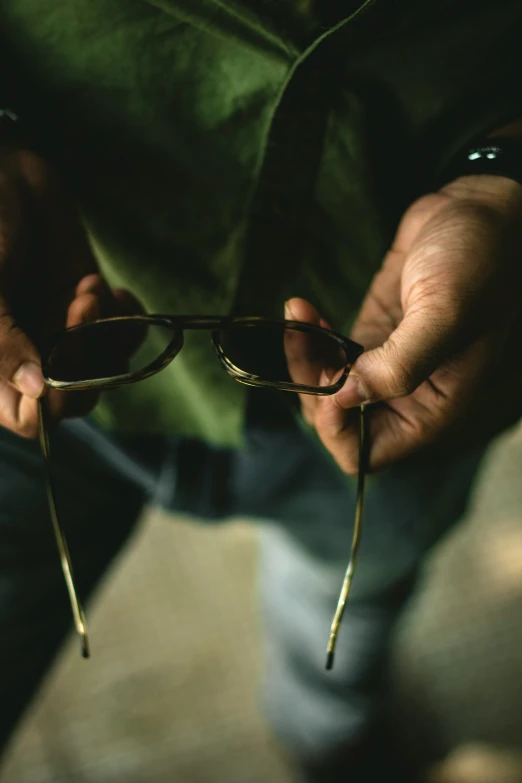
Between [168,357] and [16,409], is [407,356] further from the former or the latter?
[16,409]

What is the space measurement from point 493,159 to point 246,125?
0.24m

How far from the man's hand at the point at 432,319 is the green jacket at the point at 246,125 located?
7 centimetres

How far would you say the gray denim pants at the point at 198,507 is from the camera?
772 mm

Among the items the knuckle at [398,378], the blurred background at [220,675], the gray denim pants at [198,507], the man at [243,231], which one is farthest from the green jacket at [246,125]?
the blurred background at [220,675]

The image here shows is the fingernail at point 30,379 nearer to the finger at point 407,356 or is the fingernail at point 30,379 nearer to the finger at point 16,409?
the finger at point 16,409

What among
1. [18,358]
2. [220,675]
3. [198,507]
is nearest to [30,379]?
[18,358]

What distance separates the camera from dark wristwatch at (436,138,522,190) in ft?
1.99

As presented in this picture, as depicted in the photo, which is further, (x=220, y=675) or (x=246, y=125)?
(x=220, y=675)

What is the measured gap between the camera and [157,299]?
0.68m

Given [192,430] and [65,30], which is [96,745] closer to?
[192,430]

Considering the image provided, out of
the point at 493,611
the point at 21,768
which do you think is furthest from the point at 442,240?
the point at 21,768

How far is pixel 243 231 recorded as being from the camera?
2.10ft

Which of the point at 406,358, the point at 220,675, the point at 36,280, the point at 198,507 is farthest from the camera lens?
the point at 220,675

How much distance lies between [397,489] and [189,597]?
80 cm
